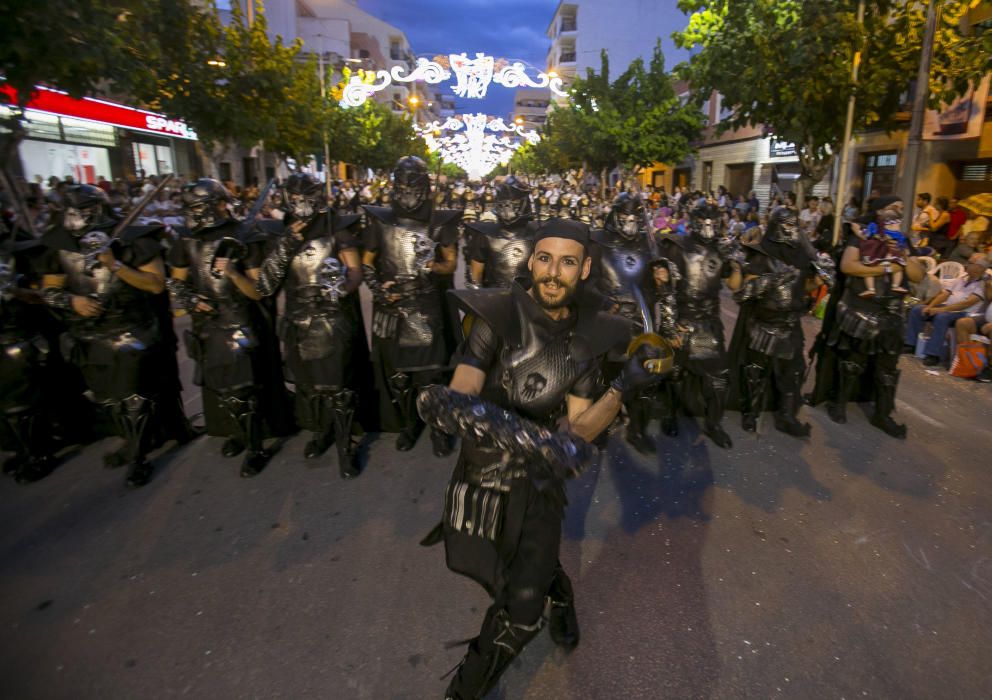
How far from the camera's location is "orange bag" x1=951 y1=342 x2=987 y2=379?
711 centimetres

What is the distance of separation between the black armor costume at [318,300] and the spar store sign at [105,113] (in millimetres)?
11110

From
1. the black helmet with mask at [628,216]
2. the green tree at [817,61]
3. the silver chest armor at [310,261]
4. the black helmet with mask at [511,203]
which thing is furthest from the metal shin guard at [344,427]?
the green tree at [817,61]

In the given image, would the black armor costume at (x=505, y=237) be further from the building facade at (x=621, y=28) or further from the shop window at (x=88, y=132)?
the building facade at (x=621, y=28)

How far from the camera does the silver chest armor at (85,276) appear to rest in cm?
434

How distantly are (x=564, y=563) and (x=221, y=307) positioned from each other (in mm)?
3074

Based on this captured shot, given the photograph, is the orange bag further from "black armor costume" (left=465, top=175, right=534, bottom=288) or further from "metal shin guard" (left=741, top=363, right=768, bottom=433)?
"black armor costume" (left=465, top=175, right=534, bottom=288)

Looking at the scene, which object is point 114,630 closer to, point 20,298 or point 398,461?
point 398,461

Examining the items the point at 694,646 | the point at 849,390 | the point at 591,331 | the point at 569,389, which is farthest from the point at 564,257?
the point at 849,390

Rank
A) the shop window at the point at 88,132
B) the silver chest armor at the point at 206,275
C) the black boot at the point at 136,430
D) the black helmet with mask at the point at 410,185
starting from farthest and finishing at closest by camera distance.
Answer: the shop window at the point at 88,132, the black helmet with mask at the point at 410,185, the black boot at the point at 136,430, the silver chest armor at the point at 206,275

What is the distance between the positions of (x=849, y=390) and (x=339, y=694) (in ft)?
17.1

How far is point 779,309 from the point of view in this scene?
16.7ft

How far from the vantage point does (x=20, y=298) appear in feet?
14.7

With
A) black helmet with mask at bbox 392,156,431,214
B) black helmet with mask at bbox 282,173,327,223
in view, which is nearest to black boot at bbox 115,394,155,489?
black helmet with mask at bbox 282,173,327,223

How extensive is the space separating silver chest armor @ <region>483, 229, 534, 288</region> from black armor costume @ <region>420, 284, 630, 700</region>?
2844 millimetres
